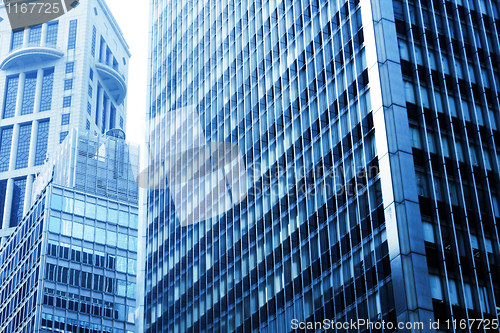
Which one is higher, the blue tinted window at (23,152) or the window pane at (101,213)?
the blue tinted window at (23,152)

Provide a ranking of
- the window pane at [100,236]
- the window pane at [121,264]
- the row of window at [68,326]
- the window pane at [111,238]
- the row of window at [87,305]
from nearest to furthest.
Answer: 1. the row of window at [68,326]
2. the row of window at [87,305]
3. the window pane at [121,264]
4. the window pane at [100,236]
5. the window pane at [111,238]

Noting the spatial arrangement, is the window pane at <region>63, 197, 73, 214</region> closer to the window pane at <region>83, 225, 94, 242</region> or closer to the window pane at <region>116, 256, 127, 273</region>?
the window pane at <region>83, 225, 94, 242</region>

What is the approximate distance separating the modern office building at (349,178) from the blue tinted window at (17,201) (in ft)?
360

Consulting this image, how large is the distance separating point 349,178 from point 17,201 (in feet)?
488

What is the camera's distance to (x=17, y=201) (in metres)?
186

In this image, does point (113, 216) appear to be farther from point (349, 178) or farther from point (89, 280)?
point (349, 178)

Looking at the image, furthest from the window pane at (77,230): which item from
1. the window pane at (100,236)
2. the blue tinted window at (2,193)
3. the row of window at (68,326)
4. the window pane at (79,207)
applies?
the blue tinted window at (2,193)

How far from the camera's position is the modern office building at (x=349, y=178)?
4653cm

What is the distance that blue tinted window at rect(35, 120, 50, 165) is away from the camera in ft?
631

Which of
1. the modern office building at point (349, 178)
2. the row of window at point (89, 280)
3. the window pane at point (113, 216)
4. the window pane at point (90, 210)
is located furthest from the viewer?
the window pane at point (113, 216)

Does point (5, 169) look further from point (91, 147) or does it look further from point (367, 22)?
point (367, 22)

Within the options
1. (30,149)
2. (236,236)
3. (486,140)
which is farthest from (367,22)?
(30,149)

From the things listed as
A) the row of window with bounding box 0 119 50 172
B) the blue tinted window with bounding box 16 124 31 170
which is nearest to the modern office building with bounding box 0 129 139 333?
the row of window with bounding box 0 119 50 172

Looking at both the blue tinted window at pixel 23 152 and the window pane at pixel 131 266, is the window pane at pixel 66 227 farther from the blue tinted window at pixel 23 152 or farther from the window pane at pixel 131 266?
the blue tinted window at pixel 23 152
